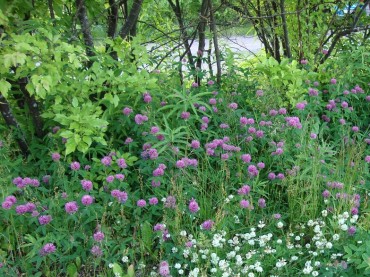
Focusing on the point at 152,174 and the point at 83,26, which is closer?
the point at 152,174

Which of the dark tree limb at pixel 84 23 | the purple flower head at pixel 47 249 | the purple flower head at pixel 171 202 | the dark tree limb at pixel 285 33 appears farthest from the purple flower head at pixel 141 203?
the dark tree limb at pixel 285 33

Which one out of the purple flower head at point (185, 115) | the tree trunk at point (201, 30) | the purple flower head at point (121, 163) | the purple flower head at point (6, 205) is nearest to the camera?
the purple flower head at point (6, 205)

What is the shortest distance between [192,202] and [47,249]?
0.78 meters

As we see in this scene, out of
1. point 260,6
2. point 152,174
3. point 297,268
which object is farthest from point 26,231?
point 260,6

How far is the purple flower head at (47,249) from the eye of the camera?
244 centimetres

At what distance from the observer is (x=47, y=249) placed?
2438 millimetres

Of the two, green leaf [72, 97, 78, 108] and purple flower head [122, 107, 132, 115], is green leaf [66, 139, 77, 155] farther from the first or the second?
purple flower head [122, 107, 132, 115]

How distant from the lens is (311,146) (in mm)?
3162

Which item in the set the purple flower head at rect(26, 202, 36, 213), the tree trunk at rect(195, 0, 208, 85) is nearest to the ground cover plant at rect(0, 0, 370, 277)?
the purple flower head at rect(26, 202, 36, 213)

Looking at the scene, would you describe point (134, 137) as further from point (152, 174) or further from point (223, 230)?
point (223, 230)

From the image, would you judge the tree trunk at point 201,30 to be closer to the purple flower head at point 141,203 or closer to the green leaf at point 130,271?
the purple flower head at point 141,203

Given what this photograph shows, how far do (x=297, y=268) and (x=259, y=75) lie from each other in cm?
204

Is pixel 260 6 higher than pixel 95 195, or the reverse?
pixel 260 6

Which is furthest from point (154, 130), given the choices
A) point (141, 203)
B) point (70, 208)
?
point (70, 208)
